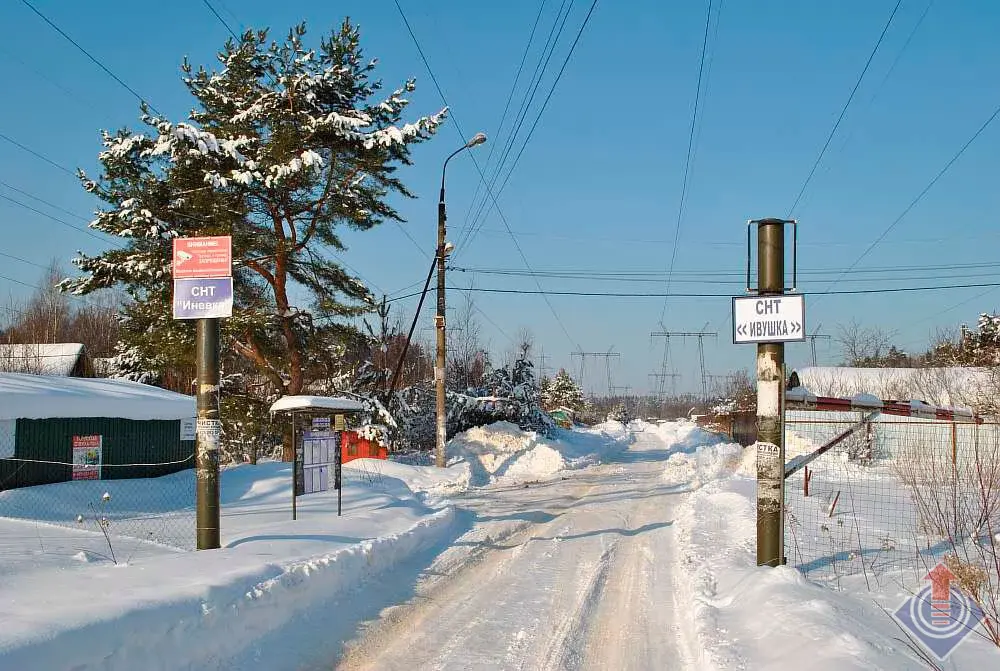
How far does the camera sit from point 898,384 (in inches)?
1234

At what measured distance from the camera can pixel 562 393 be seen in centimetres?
8462

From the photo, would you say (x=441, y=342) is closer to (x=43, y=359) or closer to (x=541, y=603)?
(x=541, y=603)

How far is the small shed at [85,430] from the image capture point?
1424 centimetres

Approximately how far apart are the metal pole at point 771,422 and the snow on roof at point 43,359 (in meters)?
32.4

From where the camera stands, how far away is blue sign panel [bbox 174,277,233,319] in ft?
28.6

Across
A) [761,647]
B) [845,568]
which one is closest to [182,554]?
[761,647]

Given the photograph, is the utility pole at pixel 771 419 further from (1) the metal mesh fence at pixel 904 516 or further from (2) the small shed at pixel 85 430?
(2) the small shed at pixel 85 430

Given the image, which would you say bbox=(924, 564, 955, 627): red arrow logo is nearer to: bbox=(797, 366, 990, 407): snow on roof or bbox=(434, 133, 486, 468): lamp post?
bbox=(797, 366, 990, 407): snow on roof

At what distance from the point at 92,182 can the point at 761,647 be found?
22213 mm

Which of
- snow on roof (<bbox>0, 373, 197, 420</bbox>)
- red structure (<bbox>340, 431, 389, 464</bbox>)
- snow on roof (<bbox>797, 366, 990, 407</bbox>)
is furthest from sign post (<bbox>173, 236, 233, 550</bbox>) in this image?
red structure (<bbox>340, 431, 389, 464</bbox>)

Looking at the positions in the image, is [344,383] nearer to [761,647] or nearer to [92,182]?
[92,182]

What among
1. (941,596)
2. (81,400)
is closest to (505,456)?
(81,400)

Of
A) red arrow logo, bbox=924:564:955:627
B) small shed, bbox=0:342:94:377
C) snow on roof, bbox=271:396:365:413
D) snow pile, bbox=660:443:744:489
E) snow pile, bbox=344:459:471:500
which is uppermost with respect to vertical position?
small shed, bbox=0:342:94:377

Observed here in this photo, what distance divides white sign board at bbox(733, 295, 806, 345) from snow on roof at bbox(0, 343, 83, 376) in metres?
32.3
